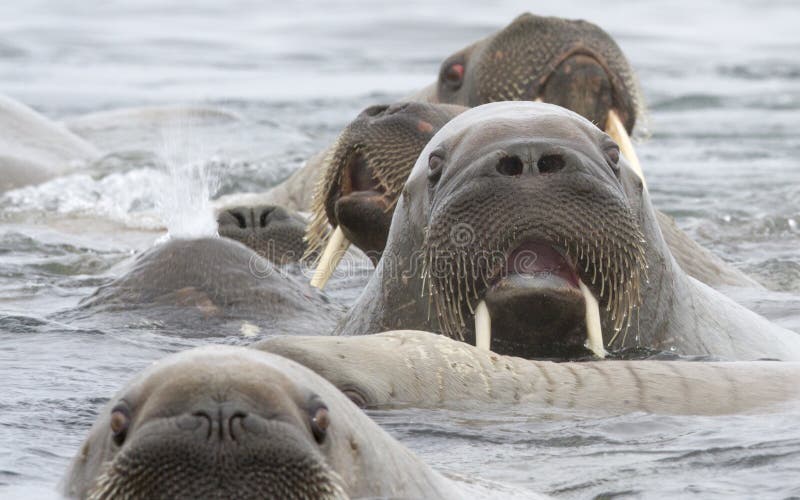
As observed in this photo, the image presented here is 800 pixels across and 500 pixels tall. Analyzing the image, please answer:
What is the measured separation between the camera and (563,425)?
5234 millimetres

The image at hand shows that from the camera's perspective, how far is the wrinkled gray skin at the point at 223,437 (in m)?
3.29

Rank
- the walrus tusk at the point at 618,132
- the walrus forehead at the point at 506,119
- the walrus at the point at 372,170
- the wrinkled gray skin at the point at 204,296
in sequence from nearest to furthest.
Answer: the walrus forehead at the point at 506,119, the wrinkled gray skin at the point at 204,296, the walrus at the point at 372,170, the walrus tusk at the point at 618,132

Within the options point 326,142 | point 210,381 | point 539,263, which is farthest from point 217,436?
point 326,142

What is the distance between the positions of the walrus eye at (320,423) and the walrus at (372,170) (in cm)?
419

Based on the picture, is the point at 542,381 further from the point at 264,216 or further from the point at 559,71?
the point at 559,71

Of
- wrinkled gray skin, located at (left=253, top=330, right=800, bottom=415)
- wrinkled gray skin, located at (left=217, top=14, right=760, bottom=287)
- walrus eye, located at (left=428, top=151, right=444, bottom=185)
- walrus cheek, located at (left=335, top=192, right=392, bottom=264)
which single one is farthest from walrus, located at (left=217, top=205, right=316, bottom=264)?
wrinkled gray skin, located at (left=253, top=330, right=800, bottom=415)

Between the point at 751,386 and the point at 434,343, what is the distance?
3.39 ft

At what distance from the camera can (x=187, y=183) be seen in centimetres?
1271

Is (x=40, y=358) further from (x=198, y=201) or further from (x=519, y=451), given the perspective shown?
(x=198, y=201)

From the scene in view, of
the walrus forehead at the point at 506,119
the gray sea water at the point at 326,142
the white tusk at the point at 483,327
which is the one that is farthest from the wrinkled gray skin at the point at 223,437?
the walrus forehead at the point at 506,119

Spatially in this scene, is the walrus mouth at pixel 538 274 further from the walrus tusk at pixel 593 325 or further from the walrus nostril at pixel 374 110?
the walrus nostril at pixel 374 110

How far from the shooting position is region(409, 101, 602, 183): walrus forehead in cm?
604

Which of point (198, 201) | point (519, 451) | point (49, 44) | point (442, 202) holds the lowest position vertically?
point (49, 44)

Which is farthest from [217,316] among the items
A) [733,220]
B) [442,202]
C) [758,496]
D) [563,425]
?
[733,220]
